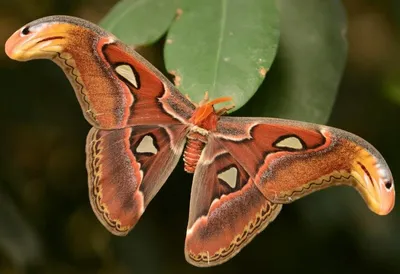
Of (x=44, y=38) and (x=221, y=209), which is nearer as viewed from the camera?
(x=44, y=38)

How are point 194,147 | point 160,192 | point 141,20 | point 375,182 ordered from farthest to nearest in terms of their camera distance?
1. point 160,192
2. point 141,20
3. point 194,147
4. point 375,182

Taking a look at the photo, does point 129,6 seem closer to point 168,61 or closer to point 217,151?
point 168,61

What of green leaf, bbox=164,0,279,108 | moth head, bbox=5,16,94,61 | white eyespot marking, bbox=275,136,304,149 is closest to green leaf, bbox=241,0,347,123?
green leaf, bbox=164,0,279,108

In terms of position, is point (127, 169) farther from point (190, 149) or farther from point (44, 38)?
point (44, 38)

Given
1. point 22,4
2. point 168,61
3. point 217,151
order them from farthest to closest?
point 22,4, point 168,61, point 217,151

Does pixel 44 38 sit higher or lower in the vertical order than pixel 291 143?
higher

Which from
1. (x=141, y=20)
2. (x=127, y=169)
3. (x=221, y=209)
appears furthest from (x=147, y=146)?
(x=141, y=20)

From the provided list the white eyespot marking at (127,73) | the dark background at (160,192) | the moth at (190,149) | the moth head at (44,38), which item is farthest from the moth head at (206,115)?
the dark background at (160,192)

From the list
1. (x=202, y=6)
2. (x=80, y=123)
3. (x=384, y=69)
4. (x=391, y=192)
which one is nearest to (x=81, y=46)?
(x=202, y=6)
